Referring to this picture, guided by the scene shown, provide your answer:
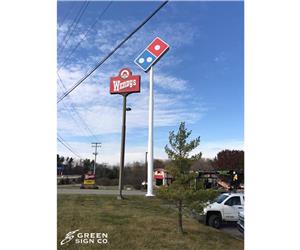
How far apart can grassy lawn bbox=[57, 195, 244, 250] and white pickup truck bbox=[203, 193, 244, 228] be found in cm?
71

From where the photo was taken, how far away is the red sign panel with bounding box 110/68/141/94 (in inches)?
288

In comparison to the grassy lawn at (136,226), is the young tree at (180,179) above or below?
above

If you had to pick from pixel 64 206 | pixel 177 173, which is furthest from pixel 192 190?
pixel 64 206

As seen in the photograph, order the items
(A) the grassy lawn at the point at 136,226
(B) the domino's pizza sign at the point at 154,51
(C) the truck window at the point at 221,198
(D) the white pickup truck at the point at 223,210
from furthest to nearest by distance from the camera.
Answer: (C) the truck window at the point at 221,198, (D) the white pickup truck at the point at 223,210, (B) the domino's pizza sign at the point at 154,51, (A) the grassy lawn at the point at 136,226

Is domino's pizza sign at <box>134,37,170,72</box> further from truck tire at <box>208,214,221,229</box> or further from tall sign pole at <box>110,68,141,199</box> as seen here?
truck tire at <box>208,214,221,229</box>

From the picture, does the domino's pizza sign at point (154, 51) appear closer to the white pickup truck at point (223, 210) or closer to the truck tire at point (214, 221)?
the white pickup truck at point (223, 210)

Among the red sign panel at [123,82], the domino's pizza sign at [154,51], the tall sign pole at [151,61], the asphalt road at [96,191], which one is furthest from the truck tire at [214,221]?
the domino's pizza sign at [154,51]

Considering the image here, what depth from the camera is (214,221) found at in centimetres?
877

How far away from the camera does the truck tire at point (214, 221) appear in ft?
27.8

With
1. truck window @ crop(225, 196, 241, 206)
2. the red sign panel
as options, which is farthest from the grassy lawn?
A: the red sign panel

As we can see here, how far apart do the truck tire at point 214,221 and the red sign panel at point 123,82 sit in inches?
129

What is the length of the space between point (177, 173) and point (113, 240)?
1.88 meters

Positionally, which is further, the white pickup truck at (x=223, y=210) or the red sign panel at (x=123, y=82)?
the white pickup truck at (x=223, y=210)
